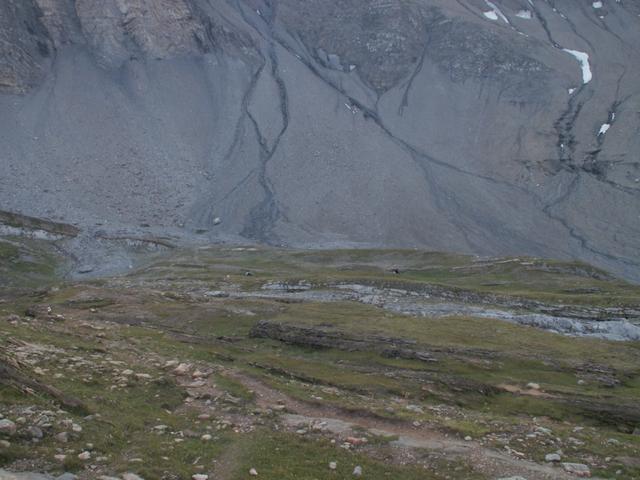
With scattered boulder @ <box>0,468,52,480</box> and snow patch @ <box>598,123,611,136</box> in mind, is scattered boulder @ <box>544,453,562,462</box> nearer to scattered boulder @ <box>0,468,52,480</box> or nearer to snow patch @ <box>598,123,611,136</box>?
scattered boulder @ <box>0,468,52,480</box>

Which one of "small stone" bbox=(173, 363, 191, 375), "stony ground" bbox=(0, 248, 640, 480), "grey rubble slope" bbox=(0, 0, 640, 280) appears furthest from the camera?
"grey rubble slope" bbox=(0, 0, 640, 280)

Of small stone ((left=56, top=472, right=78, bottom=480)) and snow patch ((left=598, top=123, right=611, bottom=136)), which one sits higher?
snow patch ((left=598, top=123, right=611, bottom=136))

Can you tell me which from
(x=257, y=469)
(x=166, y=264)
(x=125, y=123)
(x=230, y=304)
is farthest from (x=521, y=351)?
(x=125, y=123)

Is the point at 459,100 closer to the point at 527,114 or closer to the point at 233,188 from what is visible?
the point at 527,114

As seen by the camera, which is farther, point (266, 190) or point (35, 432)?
point (266, 190)

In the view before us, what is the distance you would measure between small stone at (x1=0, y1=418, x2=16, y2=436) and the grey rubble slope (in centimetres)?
10160

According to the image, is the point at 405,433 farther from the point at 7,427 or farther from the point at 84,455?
the point at 7,427

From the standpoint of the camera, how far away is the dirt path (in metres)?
19.1

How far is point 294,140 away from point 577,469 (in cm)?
14281

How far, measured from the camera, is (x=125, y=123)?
15000 cm

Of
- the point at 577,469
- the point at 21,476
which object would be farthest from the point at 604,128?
the point at 21,476

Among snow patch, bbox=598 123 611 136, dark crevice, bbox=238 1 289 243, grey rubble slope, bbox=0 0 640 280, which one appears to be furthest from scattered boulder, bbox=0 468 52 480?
snow patch, bbox=598 123 611 136

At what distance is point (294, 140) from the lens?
158 meters

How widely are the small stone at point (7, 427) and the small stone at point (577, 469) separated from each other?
16182 millimetres
